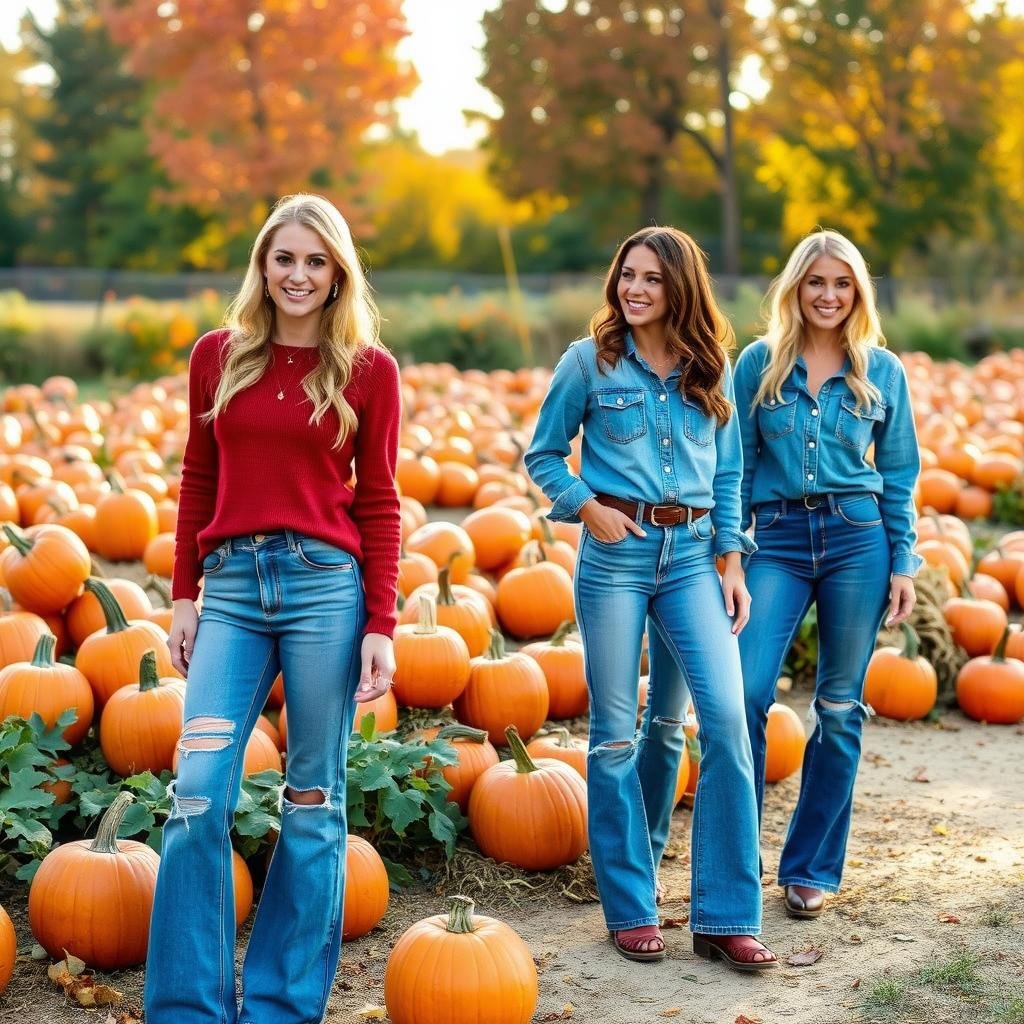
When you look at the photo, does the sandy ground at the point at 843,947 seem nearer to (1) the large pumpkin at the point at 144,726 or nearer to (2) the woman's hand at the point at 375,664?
(1) the large pumpkin at the point at 144,726

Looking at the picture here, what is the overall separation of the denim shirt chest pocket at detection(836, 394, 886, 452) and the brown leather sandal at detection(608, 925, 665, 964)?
1.42 metres

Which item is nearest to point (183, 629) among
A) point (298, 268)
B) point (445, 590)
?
point (298, 268)

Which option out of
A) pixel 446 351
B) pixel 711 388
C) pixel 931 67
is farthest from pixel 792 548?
pixel 931 67

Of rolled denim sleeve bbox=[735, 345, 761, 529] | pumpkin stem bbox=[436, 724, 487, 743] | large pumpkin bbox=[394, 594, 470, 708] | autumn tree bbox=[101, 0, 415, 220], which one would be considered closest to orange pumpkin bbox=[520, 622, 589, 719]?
large pumpkin bbox=[394, 594, 470, 708]

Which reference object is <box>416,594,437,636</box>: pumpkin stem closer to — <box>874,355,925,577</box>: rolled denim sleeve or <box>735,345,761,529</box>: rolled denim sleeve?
<box>735,345,761,529</box>: rolled denim sleeve

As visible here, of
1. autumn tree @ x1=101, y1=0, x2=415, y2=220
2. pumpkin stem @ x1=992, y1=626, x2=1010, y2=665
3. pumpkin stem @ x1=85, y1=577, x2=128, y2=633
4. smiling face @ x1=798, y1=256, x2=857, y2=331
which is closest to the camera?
smiling face @ x1=798, y1=256, x2=857, y2=331

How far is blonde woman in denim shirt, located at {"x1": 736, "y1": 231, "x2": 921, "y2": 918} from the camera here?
12.5 ft

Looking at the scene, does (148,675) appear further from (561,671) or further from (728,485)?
(728,485)

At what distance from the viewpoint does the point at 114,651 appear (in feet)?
14.6

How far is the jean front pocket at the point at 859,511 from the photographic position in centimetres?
380

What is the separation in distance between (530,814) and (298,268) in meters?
1.89

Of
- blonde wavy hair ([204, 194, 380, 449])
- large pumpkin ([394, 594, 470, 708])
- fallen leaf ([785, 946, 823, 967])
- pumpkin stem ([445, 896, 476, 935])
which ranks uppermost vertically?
blonde wavy hair ([204, 194, 380, 449])

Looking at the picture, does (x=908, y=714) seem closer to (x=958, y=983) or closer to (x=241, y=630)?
(x=958, y=983)

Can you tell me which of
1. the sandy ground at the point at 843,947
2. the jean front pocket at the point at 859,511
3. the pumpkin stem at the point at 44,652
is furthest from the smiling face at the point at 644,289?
the pumpkin stem at the point at 44,652
